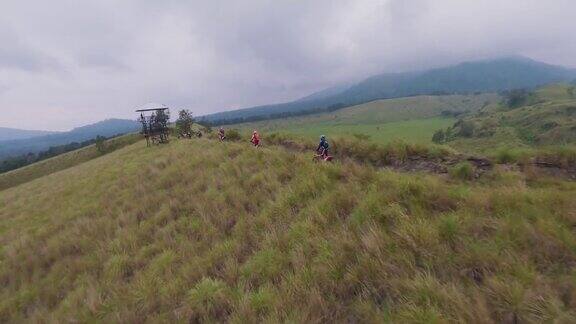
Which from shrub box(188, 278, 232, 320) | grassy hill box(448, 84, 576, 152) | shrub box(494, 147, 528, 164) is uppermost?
shrub box(494, 147, 528, 164)

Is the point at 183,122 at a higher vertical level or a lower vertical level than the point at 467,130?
higher

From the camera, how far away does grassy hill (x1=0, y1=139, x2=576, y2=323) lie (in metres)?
4.46

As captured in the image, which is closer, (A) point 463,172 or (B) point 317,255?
(B) point 317,255

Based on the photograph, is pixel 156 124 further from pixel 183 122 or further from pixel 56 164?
pixel 56 164

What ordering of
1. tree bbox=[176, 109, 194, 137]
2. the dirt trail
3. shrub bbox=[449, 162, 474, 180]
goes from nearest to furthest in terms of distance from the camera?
1. the dirt trail
2. shrub bbox=[449, 162, 474, 180]
3. tree bbox=[176, 109, 194, 137]

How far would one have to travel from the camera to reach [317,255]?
19.9 feet

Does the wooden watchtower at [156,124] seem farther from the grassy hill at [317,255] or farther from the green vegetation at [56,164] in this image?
the green vegetation at [56,164]

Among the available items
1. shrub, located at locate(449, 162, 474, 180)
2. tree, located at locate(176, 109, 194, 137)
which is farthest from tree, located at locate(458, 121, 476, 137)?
shrub, located at locate(449, 162, 474, 180)

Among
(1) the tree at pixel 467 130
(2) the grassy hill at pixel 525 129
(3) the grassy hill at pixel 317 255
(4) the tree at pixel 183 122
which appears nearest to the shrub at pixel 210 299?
(3) the grassy hill at pixel 317 255

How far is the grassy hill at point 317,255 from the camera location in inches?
175

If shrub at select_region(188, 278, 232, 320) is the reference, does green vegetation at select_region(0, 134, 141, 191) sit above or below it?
below

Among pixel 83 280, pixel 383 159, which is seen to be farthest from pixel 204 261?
pixel 383 159

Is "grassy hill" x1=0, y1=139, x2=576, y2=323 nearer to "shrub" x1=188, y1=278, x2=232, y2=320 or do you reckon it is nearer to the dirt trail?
"shrub" x1=188, y1=278, x2=232, y2=320

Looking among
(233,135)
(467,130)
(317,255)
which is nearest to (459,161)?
(317,255)
